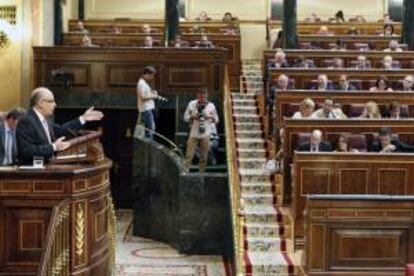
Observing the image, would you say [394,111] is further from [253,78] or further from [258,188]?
[253,78]

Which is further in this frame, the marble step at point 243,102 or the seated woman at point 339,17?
the seated woman at point 339,17

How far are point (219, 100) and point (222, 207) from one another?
296cm

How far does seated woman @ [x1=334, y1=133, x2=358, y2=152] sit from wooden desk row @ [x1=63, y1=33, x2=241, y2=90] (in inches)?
211

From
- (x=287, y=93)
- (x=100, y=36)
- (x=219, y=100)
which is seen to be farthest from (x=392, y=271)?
(x=100, y=36)

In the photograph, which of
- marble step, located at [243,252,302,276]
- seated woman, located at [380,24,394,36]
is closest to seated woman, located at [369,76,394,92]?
marble step, located at [243,252,302,276]

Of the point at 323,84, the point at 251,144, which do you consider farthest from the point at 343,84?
the point at 251,144

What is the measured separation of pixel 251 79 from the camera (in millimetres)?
16438

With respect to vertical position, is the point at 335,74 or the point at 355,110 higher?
the point at 335,74

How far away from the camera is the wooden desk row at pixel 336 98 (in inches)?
479

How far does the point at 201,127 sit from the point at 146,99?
1.43 m

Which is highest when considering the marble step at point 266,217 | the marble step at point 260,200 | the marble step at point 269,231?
the marble step at point 260,200

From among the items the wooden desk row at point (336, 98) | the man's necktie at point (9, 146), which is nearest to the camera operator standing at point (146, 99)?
the wooden desk row at point (336, 98)

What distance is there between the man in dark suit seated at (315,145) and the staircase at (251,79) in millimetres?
4969

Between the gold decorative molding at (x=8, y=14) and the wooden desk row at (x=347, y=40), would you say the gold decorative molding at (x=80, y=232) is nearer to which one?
the gold decorative molding at (x=8, y=14)
